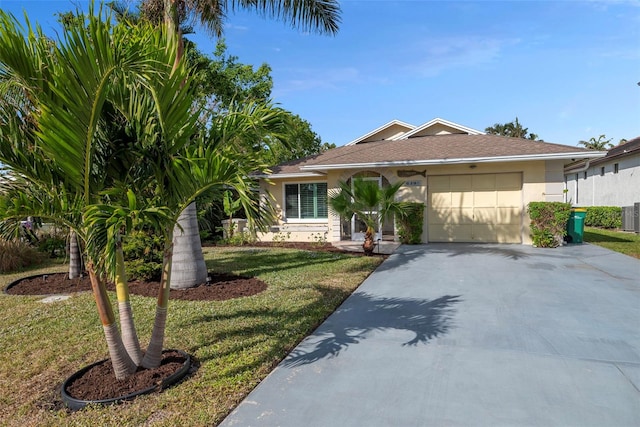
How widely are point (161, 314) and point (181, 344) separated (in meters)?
1.14

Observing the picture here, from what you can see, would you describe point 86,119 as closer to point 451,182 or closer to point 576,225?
point 451,182

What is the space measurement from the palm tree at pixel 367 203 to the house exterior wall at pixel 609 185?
494 inches

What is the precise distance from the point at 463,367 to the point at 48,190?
14.0 feet

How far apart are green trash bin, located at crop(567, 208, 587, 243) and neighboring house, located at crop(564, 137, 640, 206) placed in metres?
5.15

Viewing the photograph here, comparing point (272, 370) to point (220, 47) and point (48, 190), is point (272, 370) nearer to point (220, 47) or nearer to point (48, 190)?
point (48, 190)

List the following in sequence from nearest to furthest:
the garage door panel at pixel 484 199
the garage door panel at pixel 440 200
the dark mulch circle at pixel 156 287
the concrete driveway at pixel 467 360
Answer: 1. the concrete driveway at pixel 467 360
2. the dark mulch circle at pixel 156 287
3. the garage door panel at pixel 484 199
4. the garage door panel at pixel 440 200

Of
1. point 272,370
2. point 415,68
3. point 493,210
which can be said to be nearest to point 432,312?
point 272,370

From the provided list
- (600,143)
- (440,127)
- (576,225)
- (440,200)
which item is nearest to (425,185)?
(440,200)

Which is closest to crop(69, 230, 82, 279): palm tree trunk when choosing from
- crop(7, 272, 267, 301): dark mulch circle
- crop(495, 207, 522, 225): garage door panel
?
crop(7, 272, 267, 301): dark mulch circle

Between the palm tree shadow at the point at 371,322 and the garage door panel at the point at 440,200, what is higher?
the garage door panel at the point at 440,200

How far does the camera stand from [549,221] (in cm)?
1176

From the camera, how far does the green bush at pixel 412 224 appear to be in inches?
511

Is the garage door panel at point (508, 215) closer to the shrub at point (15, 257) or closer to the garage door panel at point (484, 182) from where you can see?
the garage door panel at point (484, 182)

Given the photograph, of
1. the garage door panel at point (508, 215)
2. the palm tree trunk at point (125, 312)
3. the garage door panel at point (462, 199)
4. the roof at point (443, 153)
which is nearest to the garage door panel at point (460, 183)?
the garage door panel at point (462, 199)
